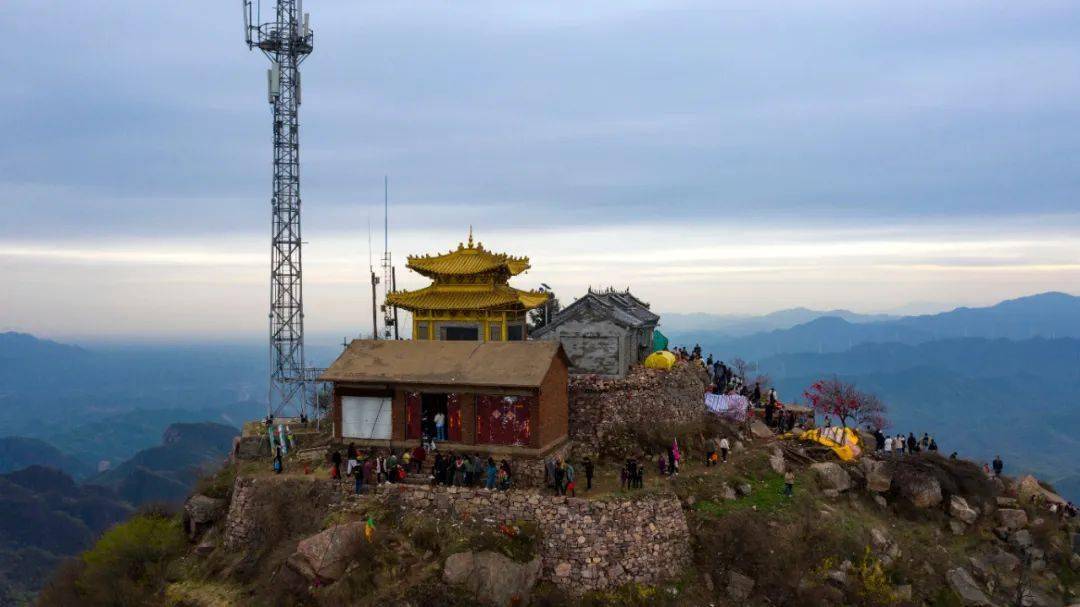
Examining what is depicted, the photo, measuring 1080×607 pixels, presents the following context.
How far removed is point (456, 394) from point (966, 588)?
77.9 ft

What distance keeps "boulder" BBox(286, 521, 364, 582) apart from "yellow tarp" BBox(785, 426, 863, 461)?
24631 millimetres

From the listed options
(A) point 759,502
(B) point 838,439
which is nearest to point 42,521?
(A) point 759,502

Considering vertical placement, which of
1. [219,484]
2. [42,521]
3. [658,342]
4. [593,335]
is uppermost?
[593,335]

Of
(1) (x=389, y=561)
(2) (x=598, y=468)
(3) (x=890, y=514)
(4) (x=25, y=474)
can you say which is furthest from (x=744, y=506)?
(4) (x=25, y=474)

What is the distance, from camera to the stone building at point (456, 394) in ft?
103

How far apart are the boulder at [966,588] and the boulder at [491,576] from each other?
19.0m

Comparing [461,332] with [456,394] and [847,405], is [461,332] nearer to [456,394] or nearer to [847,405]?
[456,394]

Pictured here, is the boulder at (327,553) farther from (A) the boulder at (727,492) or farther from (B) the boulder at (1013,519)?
(B) the boulder at (1013,519)

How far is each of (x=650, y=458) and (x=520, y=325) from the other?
1176 cm

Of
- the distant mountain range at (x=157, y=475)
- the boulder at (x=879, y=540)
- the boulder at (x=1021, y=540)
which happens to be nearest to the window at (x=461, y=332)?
the boulder at (x=879, y=540)

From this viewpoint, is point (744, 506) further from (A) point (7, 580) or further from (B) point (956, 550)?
(A) point (7, 580)

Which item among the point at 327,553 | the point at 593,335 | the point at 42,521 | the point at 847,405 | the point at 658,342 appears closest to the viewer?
the point at 327,553

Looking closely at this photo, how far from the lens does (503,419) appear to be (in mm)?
31625

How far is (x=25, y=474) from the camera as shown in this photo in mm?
145750
